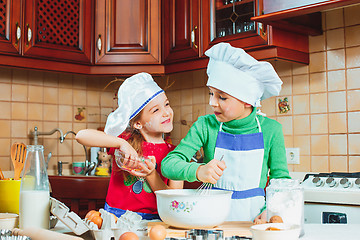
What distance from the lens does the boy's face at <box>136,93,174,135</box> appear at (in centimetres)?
139

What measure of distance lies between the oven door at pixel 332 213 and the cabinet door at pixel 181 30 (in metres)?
0.98

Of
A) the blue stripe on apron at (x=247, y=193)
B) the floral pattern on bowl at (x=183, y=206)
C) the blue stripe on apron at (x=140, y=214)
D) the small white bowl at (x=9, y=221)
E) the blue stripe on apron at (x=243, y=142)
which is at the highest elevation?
the blue stripe on apron at (x=243, y=142)

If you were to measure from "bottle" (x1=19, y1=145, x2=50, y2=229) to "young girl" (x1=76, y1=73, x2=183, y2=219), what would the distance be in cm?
29

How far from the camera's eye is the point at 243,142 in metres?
1.26

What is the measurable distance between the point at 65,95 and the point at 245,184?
191 centimetres

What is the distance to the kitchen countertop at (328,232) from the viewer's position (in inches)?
34.9

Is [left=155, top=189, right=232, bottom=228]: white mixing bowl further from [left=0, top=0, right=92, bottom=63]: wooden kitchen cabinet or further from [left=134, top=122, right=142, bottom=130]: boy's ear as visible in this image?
[left=0, top=0, right=92, bottom=63]: wooden kitchen cabinet

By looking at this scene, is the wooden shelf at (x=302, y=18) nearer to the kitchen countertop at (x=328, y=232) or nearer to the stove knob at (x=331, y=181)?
the stove knob at (x=331, y=181)

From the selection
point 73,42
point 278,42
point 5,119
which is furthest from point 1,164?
point 278,42

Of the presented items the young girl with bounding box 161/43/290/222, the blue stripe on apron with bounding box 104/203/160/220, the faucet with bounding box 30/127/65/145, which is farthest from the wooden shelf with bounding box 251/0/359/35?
the faucet with bounding box 30/127/65/145

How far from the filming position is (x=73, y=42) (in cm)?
256

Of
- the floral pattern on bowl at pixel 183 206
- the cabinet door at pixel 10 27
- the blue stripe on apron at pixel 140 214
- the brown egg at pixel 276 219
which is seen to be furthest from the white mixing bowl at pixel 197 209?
the cabinet door at pixel 10 27

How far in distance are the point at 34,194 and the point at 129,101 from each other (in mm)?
482

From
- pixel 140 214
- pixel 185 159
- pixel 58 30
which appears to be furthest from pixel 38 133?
pixel 185 159
